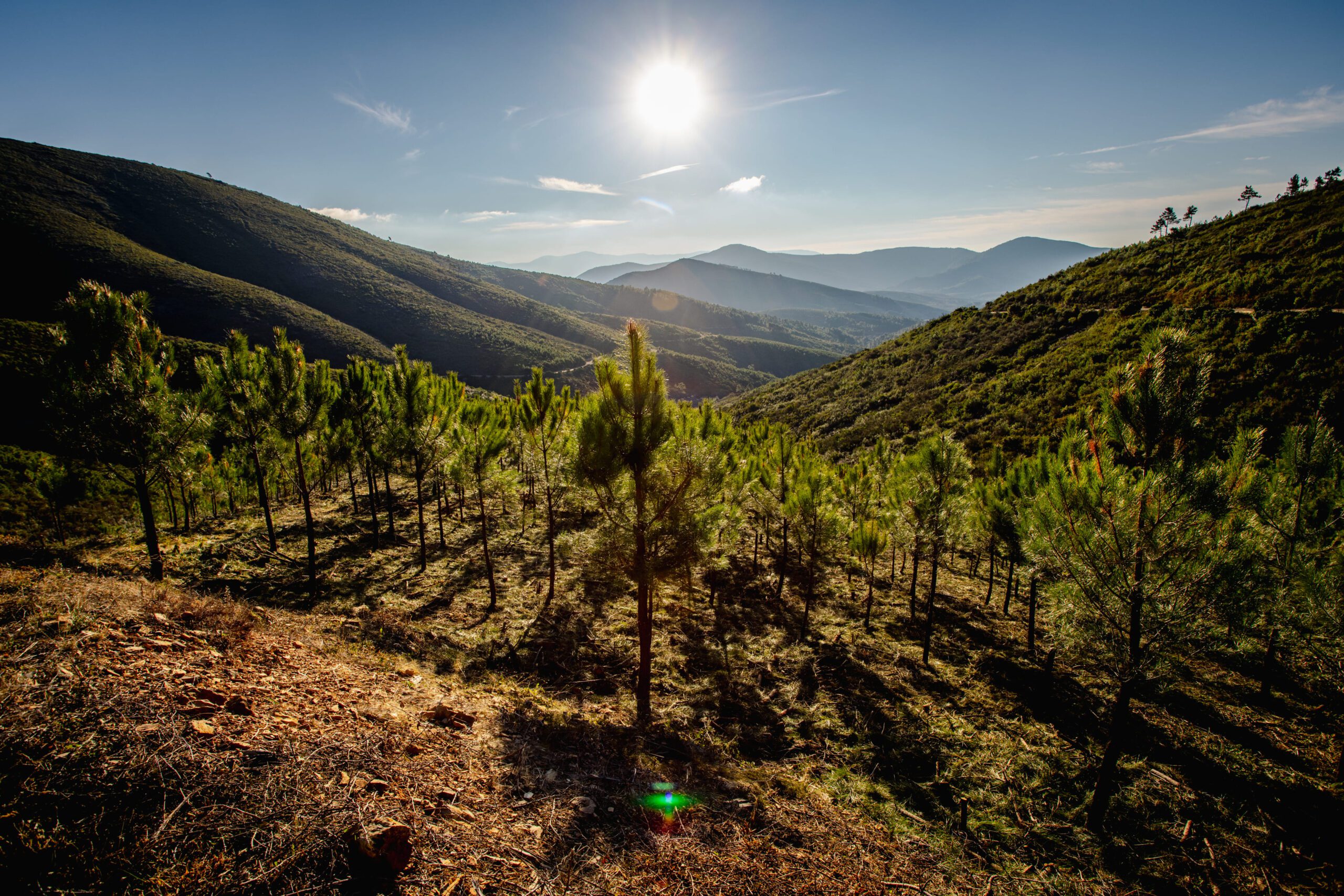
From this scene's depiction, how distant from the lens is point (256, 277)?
12544 cm

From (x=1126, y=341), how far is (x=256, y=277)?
17505 centimetres

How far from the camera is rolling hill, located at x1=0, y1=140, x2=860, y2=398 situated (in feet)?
282

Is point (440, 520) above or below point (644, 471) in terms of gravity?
below

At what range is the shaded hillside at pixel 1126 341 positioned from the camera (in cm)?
2705

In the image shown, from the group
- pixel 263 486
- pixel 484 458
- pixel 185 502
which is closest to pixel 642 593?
pixel 484 458

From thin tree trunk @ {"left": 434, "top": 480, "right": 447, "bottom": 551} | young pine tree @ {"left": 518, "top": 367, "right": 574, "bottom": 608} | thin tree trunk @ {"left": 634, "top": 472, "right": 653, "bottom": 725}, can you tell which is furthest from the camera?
thin tree trunk @ {"left": 434, "top": 480, "right": 447, "bottom": 551}

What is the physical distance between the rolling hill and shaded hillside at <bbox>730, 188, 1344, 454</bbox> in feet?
106

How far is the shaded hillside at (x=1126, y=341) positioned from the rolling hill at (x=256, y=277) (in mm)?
32209

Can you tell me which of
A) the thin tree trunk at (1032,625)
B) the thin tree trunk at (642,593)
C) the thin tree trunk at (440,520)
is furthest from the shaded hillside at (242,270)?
the thin tree trunk at (1032,625)

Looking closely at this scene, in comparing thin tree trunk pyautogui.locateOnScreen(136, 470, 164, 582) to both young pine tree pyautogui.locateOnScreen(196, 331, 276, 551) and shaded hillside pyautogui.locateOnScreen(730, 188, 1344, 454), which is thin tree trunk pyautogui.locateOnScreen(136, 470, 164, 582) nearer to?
young pine tree pyautogui.locateOnScreen(196, 331, 276, 551)

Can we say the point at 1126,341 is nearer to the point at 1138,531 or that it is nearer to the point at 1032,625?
the point at 1032,625

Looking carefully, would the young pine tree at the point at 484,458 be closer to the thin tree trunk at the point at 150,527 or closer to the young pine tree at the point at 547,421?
the young pine tree at the point at 547,421

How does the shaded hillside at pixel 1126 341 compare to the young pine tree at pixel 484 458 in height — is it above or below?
above

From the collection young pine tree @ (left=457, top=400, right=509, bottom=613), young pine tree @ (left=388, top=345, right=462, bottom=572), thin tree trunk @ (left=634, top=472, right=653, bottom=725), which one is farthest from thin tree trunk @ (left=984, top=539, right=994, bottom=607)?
young pine tree @ (left=388, top=345, right=462, bottom=572)
